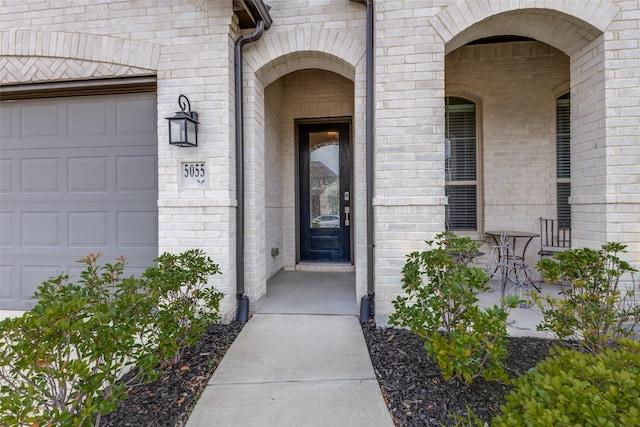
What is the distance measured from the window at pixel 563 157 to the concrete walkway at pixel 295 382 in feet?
12.4

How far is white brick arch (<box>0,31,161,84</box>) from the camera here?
3.29 meters

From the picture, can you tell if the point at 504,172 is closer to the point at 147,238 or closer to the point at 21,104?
the point at 147,238

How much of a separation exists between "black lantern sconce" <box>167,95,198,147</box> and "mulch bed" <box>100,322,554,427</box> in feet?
6.12

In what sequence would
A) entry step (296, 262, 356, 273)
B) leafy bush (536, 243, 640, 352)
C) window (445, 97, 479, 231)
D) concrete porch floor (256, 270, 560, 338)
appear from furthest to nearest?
entry step (296, 262, 356, 273), window (445, 97, 479, 231), concrete porch floor (256, 270, 560, 338), leafy bush (536, 243, 640, 352)

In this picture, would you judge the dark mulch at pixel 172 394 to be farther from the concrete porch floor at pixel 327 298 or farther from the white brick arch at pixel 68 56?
the white brick arch at pixel 68 56

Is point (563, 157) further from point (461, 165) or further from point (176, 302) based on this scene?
point (176, 302)

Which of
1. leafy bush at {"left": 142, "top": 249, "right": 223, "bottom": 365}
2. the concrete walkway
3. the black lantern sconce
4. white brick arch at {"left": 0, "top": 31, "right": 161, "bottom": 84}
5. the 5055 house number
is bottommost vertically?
the concrete walkway

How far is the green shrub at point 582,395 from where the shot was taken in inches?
36.2

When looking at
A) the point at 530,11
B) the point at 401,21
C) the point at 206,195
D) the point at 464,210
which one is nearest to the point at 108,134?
the point at 206,195

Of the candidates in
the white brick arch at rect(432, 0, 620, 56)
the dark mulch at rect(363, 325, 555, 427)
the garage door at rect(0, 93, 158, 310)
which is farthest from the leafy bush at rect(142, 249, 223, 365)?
the white brick arch at rect(432, 0, 620, 56)

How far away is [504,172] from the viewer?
186 inches

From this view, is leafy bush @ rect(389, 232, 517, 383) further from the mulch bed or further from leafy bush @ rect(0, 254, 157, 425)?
leafy bush @ rect(0, 254, 157, 425)

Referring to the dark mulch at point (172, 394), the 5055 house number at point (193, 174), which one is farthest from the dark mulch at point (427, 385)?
the 5055 house number at point (193, 174)

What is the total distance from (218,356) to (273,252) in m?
2.35
